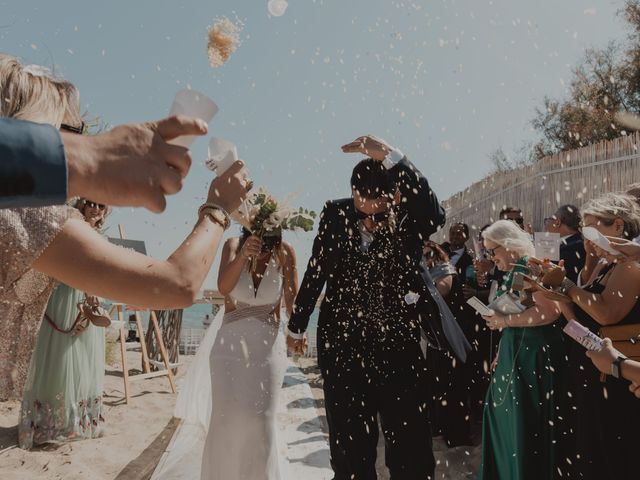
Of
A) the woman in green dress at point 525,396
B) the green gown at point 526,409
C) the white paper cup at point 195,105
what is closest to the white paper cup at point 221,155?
the white paper cup at point 195,105

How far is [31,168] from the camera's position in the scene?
0.79 m

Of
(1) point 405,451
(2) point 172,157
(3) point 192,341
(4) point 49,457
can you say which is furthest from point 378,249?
(3) point 192,341

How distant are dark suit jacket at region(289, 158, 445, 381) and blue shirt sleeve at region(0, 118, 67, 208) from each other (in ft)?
10.3

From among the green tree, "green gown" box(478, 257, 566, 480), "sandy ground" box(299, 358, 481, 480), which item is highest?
the green tree

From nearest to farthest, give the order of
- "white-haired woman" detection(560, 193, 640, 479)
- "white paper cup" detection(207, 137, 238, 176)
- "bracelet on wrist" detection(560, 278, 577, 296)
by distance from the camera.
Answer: "white paper cup" detection(207, 137, 238, 176)
"white-haired woman" detection(560, 193, 640, 479)
"bracelet on wrist" detection(560, 278, 577, 296)

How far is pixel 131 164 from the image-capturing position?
3.06 ft

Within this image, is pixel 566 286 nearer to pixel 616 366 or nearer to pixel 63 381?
pixel 616 366

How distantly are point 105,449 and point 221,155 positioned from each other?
17.2 ft

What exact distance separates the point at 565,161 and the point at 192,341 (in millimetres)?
14339

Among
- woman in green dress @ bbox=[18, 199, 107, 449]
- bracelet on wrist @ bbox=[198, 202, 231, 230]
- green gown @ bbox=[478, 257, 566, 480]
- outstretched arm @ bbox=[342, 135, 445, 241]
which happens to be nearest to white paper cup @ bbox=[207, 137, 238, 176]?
bracelet on wrist @ bbox=[198, 202, 231, 230]

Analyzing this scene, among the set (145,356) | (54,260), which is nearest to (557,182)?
(145,356)

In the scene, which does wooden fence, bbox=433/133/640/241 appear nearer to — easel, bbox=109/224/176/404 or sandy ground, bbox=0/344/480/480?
sandy ground, bbox=0/344/480/480

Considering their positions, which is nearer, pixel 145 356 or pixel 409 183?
pixel 409 183

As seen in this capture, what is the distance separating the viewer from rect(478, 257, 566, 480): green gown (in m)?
4.18
